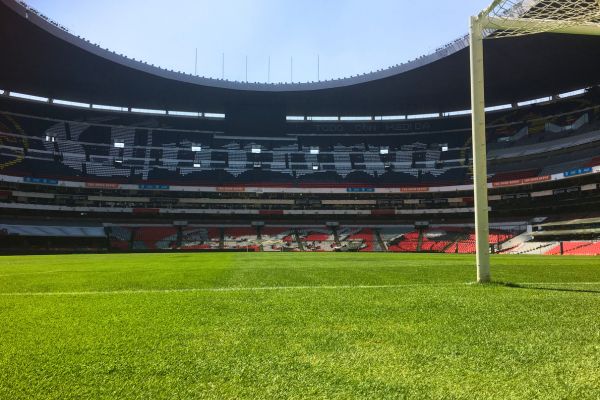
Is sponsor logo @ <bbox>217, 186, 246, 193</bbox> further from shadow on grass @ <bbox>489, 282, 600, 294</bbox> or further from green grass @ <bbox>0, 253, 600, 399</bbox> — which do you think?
green grass @ <bbox>0, 253, 600, 399</bbox>

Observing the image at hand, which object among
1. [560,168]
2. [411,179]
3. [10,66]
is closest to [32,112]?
[10,66]

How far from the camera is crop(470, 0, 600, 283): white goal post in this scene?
6859mm

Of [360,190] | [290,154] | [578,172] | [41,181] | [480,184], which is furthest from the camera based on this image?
[290,154]

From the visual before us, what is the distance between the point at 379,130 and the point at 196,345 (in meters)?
65.8

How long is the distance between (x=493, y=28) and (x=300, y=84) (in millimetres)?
49412

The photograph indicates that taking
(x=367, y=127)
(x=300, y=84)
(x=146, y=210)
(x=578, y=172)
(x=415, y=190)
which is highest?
(x=300, y=84)

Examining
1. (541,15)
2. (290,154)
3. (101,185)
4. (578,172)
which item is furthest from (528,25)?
(290,154)

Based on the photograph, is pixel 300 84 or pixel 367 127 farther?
pixel 367 127

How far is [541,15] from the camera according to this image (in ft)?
23.6

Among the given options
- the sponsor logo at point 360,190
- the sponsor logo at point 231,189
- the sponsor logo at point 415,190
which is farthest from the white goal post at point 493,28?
the sponsor logo at point 231,189

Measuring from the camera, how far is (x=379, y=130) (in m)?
66.2

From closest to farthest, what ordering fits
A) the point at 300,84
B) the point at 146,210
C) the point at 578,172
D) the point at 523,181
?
the point at 578,172 → the point at 523,181 → the point at 300,84 → the point at 146,210

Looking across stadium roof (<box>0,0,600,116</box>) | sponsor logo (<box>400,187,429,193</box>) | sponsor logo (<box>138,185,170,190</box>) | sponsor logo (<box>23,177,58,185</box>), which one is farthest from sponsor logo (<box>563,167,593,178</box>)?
sponsor logo (<box>23,177,58,185</box>)

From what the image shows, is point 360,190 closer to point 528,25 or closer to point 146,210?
point 146,210
